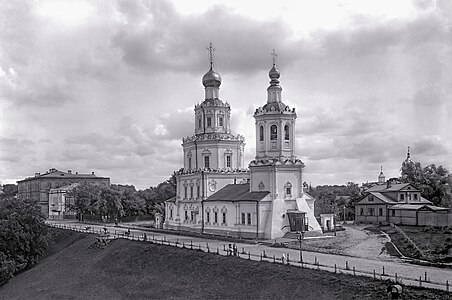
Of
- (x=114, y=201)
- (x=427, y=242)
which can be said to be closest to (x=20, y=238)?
(x=114, y=201)

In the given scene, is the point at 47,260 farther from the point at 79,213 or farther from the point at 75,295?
the point at 79,213

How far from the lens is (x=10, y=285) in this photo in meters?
45.1

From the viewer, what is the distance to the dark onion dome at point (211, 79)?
Answer: 6169 cm

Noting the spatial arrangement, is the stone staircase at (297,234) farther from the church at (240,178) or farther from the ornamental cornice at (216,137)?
the ornamental cornice at (216,137)

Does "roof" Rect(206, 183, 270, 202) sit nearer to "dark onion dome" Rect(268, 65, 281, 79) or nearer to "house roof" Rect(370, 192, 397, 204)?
"dark onion dome" Rect(268, 65, 281, 79)

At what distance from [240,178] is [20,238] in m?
22.7

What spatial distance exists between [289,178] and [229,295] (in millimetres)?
21473

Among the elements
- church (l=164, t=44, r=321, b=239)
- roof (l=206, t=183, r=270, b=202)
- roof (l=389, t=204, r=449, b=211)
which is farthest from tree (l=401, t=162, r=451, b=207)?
roof (l=206, t=183, r=270, b=202)

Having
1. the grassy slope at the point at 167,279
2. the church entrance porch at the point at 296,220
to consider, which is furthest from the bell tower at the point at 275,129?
the grassy slope at the point at 167,279

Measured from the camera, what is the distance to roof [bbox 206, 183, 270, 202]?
49.4m

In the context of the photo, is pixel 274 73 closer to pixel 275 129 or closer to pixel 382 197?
pixel 275 129

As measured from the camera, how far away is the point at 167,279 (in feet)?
117

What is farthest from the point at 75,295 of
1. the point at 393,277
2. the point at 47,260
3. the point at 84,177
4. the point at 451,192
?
the point at 84,177

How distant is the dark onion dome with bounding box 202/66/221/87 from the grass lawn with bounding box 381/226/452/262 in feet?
76.9
